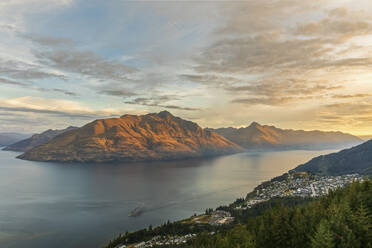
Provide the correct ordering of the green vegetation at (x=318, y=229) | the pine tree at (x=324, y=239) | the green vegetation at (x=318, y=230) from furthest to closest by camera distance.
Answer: the green vegetation at (x=318, y=229) → the green vegetation at (x=318, y=230) → the pine tree at (x=324, y=239)

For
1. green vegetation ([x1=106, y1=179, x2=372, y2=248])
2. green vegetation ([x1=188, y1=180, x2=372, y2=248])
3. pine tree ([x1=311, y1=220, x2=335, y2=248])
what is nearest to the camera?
pine tree ([x1=311, y1=220, x2=335, y2=248])

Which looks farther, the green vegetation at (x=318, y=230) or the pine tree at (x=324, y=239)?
the green vegetation at (x=318, y=230)

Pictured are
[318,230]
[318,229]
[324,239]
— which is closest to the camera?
[324,239]

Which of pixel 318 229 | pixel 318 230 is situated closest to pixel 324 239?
pixel 318 230

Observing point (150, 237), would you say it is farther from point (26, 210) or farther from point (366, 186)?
point (26, 210)

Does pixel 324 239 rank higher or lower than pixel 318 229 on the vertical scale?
lower

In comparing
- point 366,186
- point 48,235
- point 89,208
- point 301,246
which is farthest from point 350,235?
point 89,208

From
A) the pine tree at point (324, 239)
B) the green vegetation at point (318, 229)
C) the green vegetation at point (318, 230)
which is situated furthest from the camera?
the green vegetation at point (318, 229)

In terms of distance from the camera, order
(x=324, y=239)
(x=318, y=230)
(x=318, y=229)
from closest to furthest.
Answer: (x=324, y=239), (x=318, y=230), (x=318, y=229)

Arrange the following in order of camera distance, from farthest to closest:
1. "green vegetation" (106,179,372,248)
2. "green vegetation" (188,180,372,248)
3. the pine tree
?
"green vegetation" (106,179,372,248)
"green vegetation" (188,180,372,248)
the pine tree

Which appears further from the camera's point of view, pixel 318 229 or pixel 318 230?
pixel 318 229

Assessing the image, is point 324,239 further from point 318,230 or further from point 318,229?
point 318,229

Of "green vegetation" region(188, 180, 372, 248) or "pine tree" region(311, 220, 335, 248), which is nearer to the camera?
"pine tree" region(311, 220, 335, 248)
